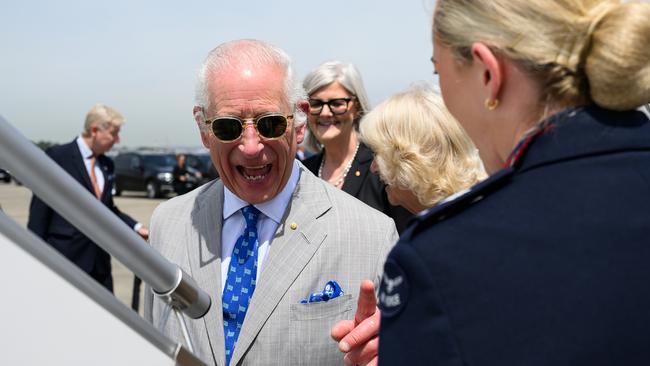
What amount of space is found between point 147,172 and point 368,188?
19240 millimetres

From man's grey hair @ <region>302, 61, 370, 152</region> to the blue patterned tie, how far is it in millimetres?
2221

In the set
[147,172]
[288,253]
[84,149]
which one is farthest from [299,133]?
[147,172]

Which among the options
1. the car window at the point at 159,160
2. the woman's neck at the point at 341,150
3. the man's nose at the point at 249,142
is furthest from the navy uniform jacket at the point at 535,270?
the car window at the point at 159,160

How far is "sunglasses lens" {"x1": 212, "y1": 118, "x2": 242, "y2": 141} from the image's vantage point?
86.6 inches

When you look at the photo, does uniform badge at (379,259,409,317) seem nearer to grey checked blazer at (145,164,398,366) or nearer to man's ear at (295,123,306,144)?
grey checked blazer at (145,164,398,366)

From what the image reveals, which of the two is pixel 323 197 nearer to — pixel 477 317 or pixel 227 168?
pixel 227 168

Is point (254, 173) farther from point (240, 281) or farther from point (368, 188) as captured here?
point (368, 188)

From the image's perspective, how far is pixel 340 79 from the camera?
4387mm

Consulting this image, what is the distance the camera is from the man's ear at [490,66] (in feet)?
3.45

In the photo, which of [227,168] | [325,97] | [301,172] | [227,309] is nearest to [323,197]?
[301,172]

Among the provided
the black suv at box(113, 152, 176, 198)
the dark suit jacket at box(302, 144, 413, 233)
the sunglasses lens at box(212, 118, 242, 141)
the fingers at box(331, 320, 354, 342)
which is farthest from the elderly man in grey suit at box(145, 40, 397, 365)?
the black suv at box(113, 152, 176, 198)

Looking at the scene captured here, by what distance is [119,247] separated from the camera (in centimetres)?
101

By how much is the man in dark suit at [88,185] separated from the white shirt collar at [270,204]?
121 inches

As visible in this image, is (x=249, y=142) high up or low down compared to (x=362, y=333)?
up
